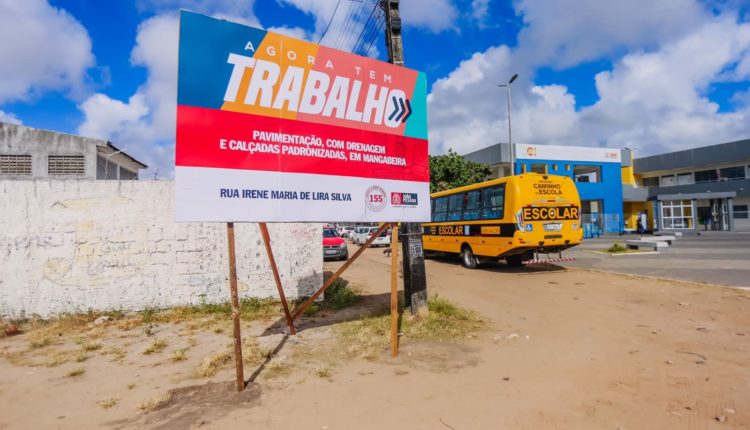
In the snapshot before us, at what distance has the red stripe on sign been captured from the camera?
4.00 meters

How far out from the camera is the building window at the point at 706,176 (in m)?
32.8

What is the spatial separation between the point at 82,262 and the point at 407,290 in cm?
565

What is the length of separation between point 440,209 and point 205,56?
12008 millimetres

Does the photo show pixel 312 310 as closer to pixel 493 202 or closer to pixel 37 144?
pixel 493 202

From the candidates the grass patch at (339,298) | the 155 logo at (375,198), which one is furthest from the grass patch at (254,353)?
the grass patch at (339,298)

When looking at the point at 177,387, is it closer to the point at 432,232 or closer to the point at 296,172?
the point at 296,172

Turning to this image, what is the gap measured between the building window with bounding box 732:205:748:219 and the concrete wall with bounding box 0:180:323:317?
38.3 m

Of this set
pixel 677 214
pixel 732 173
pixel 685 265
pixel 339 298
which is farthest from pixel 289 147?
pixel 732 173

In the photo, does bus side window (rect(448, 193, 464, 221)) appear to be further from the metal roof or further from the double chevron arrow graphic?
the metal roof

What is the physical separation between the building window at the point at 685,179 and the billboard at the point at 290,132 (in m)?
40.1

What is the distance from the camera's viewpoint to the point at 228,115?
4.19 metres

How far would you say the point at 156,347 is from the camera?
16.9 feet

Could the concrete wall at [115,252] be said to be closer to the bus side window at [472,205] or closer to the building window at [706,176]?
the bus side window at [472,205]

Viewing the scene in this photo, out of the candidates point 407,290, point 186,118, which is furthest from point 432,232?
point 186,118
